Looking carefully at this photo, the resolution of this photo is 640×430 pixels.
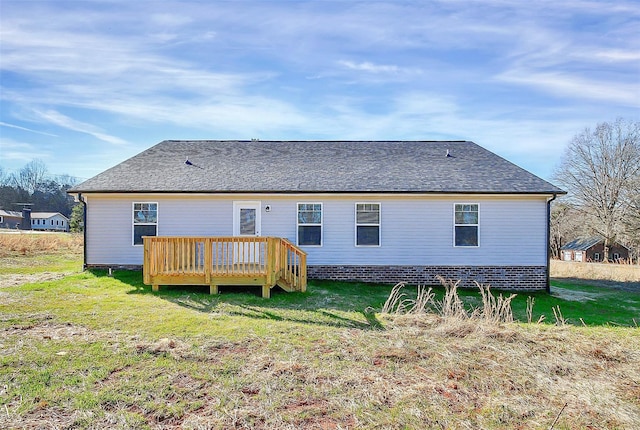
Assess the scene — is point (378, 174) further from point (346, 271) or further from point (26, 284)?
point (26, 284)

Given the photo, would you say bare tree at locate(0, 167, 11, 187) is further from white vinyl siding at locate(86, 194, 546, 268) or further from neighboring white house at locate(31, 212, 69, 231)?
white vinyl siding at locate(86, 194, 546, 268)

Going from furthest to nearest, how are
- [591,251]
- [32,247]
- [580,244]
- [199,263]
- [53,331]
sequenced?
[580,244], [591,251], [32,247], [199,263], [53,331]

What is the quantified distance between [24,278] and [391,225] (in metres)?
10.4

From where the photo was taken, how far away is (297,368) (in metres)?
4.88

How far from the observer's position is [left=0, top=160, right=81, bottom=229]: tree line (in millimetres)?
67500

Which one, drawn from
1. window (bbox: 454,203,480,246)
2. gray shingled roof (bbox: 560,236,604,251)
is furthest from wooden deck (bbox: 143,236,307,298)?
gray shingled roof (bbox: 560,236,604,251)

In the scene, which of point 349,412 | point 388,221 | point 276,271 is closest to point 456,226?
point 388,221

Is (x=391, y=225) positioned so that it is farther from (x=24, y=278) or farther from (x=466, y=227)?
(x=24, y=278)

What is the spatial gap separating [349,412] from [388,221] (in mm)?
8919

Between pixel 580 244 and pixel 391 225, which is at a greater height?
pixel 391 225

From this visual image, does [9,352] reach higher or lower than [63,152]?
lower

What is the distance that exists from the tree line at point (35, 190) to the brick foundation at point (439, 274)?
70136 mm

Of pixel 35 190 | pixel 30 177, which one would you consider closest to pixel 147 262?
pixel 35 190

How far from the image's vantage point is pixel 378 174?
1332cm
